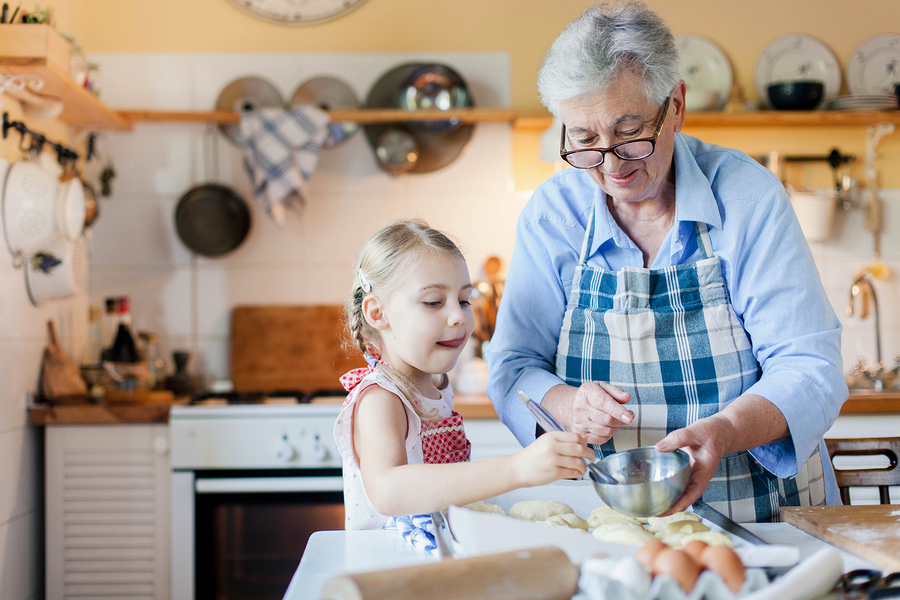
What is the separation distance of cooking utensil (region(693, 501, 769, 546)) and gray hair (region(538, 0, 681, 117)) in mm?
523

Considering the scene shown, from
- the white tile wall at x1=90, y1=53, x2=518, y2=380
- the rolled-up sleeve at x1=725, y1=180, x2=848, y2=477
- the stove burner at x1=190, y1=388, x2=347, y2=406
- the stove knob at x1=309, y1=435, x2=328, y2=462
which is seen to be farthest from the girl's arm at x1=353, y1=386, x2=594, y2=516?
the white tile wall at x1=90, y1=53, x2=518, y2=380

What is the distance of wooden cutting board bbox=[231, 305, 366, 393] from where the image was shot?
2.38 metres

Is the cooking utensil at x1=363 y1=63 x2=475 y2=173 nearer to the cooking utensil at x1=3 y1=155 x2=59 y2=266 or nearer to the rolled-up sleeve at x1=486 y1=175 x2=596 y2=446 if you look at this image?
the cooking utensil at x1=3 y1=155 x2=59 y2=266

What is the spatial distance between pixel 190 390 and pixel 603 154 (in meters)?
1.75

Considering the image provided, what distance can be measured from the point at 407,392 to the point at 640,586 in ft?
1.52

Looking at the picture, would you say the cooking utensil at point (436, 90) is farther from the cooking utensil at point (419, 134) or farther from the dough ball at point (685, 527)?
the dough ball at point (685, 527)

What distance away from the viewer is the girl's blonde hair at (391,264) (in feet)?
3.15

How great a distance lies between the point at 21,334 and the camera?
6.32ft

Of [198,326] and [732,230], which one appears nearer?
[732,230]

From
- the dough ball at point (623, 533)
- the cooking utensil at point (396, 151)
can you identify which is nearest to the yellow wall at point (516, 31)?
the cooking utensil at point (396, 151)

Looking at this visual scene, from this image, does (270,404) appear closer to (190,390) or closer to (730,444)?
(190,390)

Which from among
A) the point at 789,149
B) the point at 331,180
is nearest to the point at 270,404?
the point at 331,180

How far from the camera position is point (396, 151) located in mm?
2387

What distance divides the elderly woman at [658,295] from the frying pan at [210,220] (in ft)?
4.95
